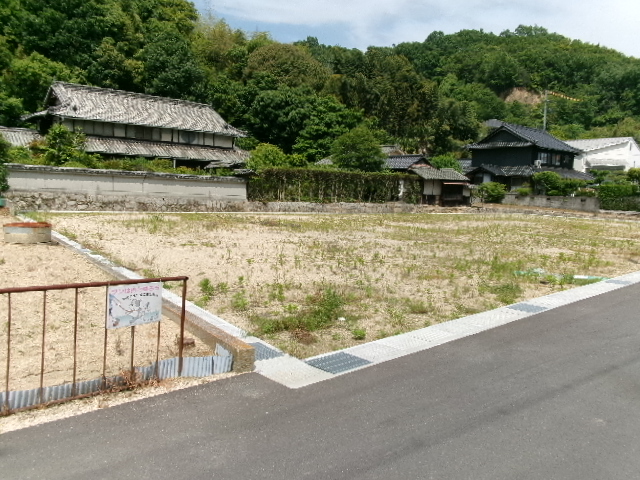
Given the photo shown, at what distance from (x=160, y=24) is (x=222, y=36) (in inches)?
540

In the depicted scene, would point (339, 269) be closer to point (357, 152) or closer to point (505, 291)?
point (505, 291)

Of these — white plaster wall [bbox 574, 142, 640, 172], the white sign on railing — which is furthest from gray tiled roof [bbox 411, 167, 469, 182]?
the white sign on railing

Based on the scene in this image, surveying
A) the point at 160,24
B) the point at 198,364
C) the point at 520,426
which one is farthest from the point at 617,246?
the point at 160,24

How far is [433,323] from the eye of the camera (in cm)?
640

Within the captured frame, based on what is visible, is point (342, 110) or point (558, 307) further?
point (342, 110)

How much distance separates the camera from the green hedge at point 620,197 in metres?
34.3

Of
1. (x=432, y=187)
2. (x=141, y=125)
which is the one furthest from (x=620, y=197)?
(x=141, y=125)

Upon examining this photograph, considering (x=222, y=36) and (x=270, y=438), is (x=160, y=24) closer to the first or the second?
(x=222, y=36)

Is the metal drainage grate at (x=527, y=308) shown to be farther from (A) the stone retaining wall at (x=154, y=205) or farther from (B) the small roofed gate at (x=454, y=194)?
(B) the small roofed gate at (x=454, y=194)

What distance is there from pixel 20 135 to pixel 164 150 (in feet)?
28.1

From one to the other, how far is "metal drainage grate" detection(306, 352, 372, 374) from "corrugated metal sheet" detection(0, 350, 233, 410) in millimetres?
875

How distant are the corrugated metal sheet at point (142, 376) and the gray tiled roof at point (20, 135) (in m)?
29.9

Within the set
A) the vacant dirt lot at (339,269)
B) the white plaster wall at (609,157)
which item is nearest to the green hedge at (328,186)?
the vacant dirt lot at (339,269)

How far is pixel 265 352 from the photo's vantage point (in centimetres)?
503
